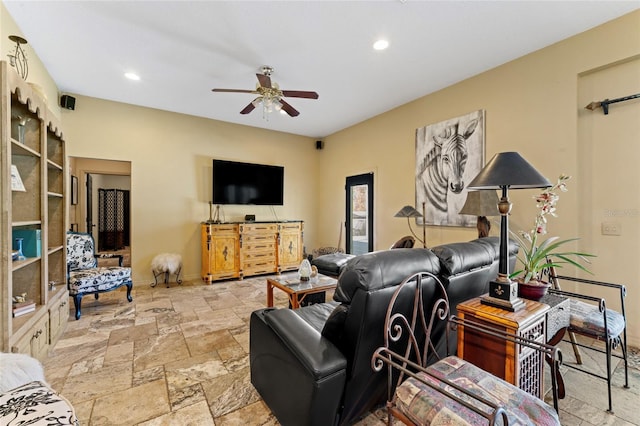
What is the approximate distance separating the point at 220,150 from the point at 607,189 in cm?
560

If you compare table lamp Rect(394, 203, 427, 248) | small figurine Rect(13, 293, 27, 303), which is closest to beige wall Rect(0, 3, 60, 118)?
small figurine Rect(13, 293, 27, 303)

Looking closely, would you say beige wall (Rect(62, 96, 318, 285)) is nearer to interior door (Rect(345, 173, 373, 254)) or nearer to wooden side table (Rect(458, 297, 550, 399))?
interior door (Rect(345, 173, 373, 254))

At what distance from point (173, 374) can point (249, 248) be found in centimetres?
309

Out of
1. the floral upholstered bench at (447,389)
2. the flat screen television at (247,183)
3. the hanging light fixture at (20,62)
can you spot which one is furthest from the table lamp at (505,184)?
the flat screen television at (247,183)

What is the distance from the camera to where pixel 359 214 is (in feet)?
18.7

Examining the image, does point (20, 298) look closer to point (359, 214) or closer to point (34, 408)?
point (34, 408)


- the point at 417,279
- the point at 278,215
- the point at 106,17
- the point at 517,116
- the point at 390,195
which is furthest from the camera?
the point at 278,215

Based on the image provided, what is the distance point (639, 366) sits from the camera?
7.32ft

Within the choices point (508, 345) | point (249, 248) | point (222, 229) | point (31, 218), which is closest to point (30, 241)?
point (31, 218)

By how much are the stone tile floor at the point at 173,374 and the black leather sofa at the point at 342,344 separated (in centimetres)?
37

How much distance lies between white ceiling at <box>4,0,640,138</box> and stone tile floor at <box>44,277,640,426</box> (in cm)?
306

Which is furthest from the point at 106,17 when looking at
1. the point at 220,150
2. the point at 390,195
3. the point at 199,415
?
the point at 390,195

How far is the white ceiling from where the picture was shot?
7.93 ft

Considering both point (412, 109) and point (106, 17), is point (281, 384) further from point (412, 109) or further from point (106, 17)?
point (412, 109)
